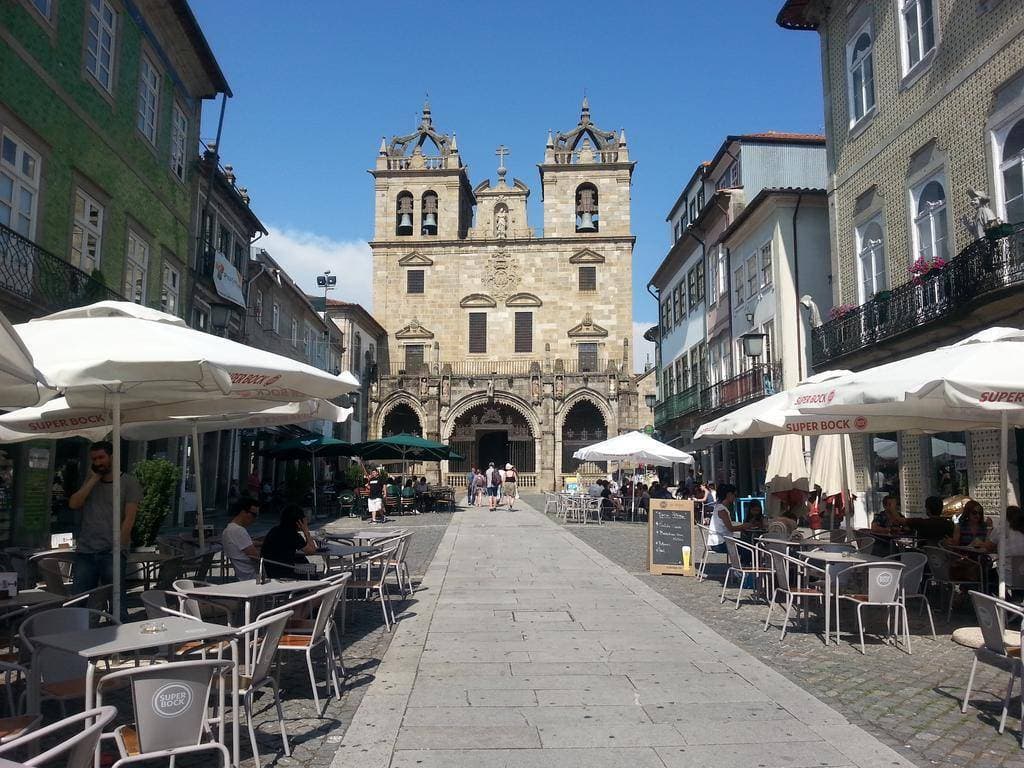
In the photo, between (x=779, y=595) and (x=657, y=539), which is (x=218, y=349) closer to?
(x=779, y=595)

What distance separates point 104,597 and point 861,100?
1641 centimetres

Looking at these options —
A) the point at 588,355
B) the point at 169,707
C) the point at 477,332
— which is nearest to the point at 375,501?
the point at 169,707

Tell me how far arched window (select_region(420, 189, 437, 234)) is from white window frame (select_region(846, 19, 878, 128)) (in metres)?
33.7

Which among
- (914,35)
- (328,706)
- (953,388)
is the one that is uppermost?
(914,35)

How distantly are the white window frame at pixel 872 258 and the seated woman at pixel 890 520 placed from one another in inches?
229

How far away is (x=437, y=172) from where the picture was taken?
4828cm

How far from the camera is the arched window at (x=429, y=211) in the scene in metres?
48.6

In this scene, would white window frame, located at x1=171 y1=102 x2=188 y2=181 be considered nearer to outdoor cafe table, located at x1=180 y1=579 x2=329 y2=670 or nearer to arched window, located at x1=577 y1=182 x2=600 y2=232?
outdoor cafe table, located at x1=180 y1=579 x2=329 y2=670

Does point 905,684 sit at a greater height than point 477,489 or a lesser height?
lesser

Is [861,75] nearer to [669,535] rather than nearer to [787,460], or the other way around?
[787,460]

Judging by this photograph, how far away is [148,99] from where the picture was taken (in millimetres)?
17406

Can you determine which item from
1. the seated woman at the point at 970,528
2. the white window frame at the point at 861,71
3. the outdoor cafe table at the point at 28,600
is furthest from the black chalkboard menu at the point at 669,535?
the white window frame at the point at 861,71

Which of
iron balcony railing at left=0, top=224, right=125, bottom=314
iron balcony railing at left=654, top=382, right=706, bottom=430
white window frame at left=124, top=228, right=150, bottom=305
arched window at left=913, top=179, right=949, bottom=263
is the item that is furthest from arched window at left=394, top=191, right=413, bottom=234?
arched window at left=913, top=179, right=949, bottom=263

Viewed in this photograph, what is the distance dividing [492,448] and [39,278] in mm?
34880
